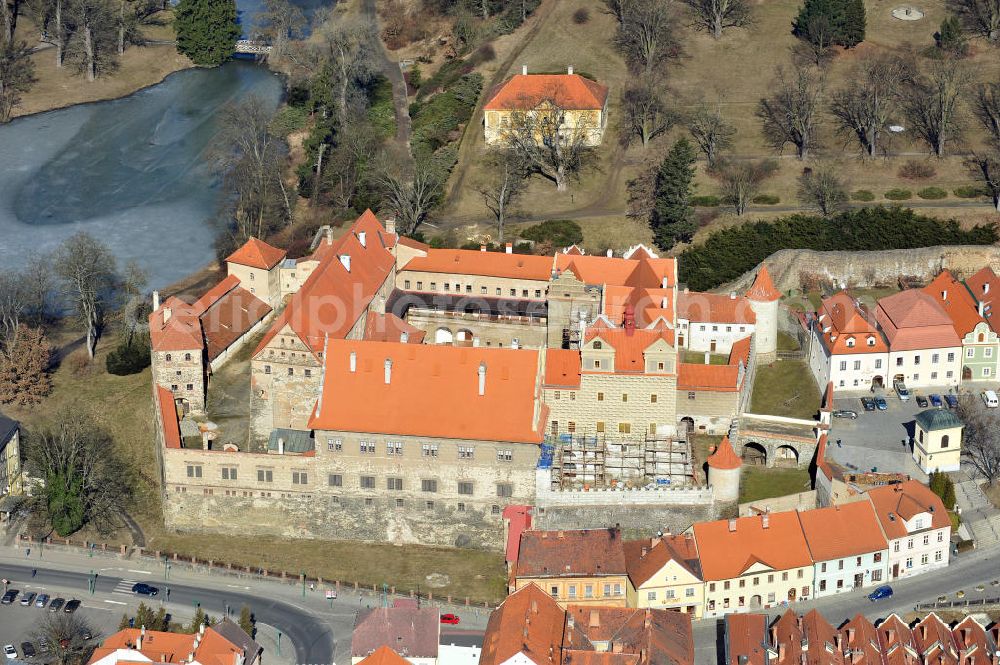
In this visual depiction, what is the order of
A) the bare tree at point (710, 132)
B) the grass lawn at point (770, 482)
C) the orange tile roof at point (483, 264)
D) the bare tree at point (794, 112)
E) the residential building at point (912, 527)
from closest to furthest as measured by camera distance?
the residential building at point (912, 527) < the grass lawn at point (770, 482) < the orange tile roof at point (483, 264) < the bare tree at point (710, 132) < the bare tree at point (794, 112)

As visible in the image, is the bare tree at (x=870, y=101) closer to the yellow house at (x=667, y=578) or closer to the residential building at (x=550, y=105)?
the residential building at (x=550, y=105)

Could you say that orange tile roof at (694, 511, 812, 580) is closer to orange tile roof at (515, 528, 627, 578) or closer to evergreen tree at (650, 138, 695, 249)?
orange tile roof at (515, 528, 627, 578)

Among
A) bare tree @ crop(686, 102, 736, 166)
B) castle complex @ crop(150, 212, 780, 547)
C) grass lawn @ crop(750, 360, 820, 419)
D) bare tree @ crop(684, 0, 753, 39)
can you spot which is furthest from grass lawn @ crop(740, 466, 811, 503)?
bare tree @ crop(684, 0, 753, 39)

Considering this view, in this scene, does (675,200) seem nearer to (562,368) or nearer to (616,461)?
(562,368)

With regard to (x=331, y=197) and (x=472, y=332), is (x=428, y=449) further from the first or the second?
(x=331, y=197)

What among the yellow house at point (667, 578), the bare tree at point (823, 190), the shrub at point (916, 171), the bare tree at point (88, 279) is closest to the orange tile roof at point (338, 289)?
the bare tree at point (88, 279)

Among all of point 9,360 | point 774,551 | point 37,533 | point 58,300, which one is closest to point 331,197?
point 58,300

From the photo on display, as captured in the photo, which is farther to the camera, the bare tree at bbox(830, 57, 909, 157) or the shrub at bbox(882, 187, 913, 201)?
the bare tree at bbox(830, 57, 909, 157)

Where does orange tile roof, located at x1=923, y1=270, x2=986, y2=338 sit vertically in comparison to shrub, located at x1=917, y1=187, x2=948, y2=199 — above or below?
below
